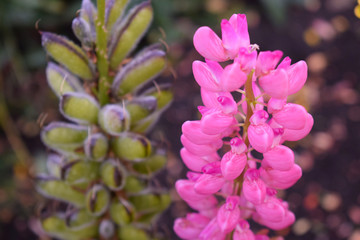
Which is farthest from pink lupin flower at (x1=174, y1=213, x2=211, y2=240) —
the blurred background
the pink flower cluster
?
the blurred background

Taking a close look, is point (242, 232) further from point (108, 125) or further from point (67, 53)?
point (67, 53)

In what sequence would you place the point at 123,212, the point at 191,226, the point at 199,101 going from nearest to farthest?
the point at 191,226
the point at 123,212
the point at 199,101

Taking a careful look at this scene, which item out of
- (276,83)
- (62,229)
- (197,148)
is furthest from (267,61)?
(62,229)

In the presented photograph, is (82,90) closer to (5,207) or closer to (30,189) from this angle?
(30,189)

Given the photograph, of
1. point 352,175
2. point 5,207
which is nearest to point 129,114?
point 5,207

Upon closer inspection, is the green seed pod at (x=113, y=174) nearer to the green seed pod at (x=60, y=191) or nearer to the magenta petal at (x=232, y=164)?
the green seed pod at (x=60, y=191)

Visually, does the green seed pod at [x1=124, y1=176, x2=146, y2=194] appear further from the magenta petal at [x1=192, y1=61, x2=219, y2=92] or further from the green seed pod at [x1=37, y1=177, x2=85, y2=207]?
the magenta petal at [x1=192, y1=61, x2=219, y2=92]

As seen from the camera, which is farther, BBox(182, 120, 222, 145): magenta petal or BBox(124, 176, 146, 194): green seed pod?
BBox(124, 176, 146, 194): green seed pod
